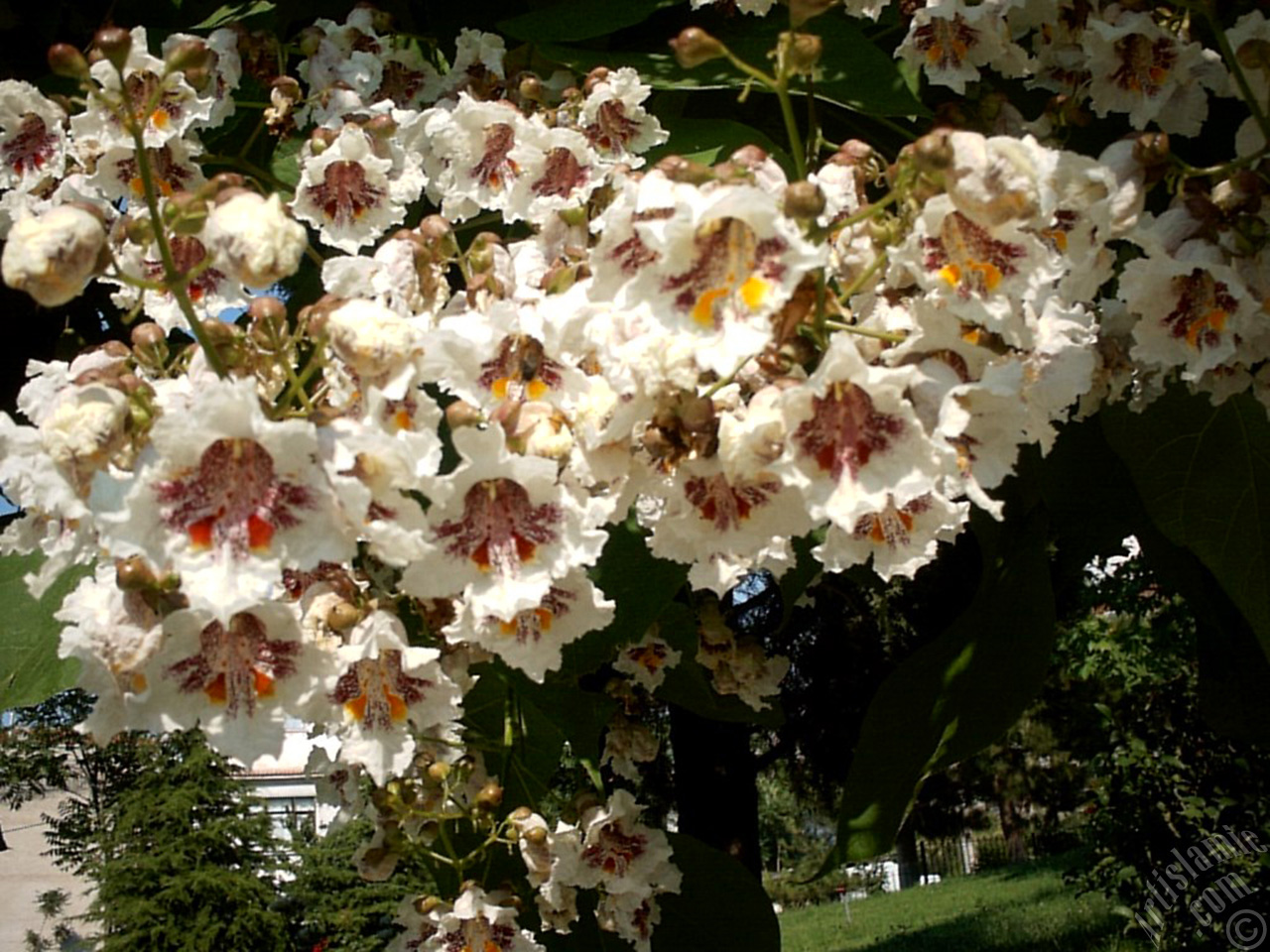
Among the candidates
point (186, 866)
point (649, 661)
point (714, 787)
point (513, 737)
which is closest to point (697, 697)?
point (649, 661)

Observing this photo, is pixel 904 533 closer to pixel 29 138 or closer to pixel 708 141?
pixel 708 141

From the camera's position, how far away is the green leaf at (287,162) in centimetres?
163

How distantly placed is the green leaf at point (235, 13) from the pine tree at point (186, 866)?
21.8 feet

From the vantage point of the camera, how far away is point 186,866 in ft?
27.3

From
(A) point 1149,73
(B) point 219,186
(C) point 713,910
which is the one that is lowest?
(C) point 713,910

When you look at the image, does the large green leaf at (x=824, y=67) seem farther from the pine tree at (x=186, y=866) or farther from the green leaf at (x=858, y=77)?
the pine tree at (x=186, y=866)

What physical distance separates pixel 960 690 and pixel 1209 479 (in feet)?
1.35

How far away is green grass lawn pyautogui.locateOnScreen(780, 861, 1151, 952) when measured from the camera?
8.00 meters

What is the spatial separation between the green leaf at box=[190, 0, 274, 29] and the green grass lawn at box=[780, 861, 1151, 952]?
6836 mm

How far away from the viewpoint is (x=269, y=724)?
865 millimetres

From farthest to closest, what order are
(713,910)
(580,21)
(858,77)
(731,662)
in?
(731,662), (713,910), (580,21), (858,77)

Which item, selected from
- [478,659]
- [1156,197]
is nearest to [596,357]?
[478,659]

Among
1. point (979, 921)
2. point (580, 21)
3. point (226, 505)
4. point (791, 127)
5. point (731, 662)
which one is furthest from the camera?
point (979, 921)

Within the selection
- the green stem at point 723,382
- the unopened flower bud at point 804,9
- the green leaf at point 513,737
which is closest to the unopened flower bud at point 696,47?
the unopened flower bud at point 804,9
